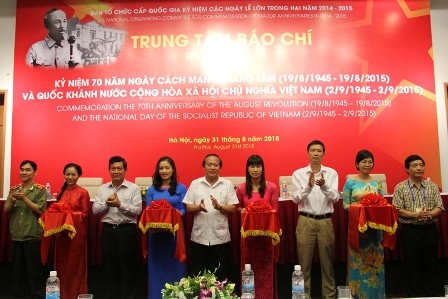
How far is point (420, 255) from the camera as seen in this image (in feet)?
11.8

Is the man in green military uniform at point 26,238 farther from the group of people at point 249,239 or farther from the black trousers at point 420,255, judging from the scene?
the black trousers at point 420,255

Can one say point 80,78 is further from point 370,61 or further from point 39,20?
point 370,61

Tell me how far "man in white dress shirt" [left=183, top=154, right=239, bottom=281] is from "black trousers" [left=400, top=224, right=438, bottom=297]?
1.51 metres

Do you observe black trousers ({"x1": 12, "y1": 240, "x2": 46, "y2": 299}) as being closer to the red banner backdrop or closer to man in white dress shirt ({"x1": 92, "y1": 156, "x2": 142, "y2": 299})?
man in white dress shirt ({"x1": 92, "y1": 156, "x2": 142, "y2": 299})

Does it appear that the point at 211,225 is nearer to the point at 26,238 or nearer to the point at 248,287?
the point at 248,287

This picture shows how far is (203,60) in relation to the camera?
5344 millimetres

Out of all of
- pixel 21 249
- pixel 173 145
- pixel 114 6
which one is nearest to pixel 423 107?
pixel 173 145

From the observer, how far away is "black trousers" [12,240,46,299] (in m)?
3.66

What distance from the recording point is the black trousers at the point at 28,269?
3656 millimetres

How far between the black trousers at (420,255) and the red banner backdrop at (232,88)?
5.82 feet

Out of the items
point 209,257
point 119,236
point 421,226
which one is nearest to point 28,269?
point 119,236

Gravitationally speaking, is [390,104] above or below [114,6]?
below

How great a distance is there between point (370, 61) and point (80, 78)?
3.68m

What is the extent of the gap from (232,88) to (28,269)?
303 centimetres
